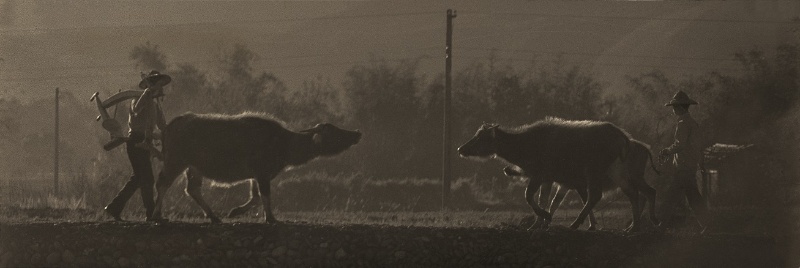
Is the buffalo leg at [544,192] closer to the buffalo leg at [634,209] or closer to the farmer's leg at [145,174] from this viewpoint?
the buffalo leg at [634,209]

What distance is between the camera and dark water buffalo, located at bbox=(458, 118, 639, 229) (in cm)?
2064

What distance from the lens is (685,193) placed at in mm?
21219

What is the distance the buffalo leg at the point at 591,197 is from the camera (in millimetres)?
20328

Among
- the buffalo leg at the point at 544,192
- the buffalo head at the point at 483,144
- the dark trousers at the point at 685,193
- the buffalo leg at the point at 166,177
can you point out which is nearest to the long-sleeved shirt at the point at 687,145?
the dark trousers at the point at 685,193

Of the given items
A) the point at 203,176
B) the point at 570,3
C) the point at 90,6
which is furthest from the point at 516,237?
the point at 570,3

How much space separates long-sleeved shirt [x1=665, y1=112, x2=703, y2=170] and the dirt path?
6.91 feet

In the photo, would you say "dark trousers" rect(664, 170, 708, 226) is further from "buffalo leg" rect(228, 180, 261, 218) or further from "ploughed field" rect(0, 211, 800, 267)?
"buffalo leg" rect(228, 180, 261, 218)

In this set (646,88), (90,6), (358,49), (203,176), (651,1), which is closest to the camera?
(203,176)

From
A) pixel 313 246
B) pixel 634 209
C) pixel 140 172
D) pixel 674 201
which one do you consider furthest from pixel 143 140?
pixel 674 201

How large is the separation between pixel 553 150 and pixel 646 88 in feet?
109

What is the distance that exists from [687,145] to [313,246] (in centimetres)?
649

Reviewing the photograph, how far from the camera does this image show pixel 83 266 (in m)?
17.4

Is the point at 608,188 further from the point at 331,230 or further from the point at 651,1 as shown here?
the point at 651,1

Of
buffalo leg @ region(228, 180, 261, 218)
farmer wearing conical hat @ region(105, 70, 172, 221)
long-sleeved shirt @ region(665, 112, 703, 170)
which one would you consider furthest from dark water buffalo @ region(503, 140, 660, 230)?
farmer wearing conical hat @ region(105, 70, 172, 221)
